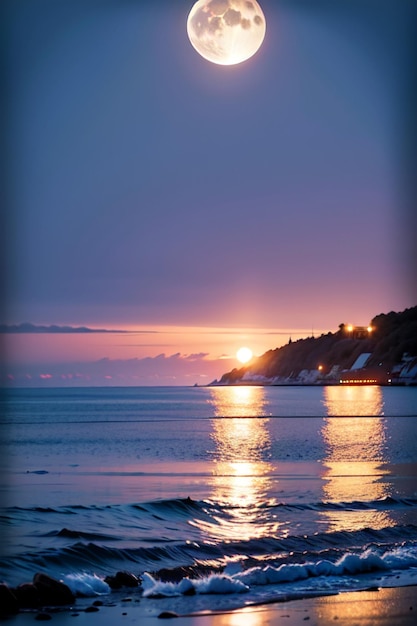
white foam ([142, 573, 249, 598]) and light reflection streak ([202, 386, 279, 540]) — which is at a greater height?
white foam ([142, 573, 249, 598])

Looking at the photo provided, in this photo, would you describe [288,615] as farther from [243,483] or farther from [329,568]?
[243,483]

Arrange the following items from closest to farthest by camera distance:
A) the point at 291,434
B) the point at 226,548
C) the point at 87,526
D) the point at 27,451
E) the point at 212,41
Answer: the point at 212,41, the point at 226,548, the point at 87,526, the point at 27,451, the point at 291,434

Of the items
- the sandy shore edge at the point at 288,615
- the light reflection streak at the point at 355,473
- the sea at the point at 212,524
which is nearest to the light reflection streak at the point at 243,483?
the sea at the point at 212,524

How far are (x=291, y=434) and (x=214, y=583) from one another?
796 inches

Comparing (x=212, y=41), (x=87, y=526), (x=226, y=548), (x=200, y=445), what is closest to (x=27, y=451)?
(x=200, y=445)

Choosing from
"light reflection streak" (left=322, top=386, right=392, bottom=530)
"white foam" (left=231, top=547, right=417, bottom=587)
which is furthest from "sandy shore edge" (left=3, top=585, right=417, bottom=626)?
"light reflection streak" (left=322, top=386, right=392, bottom=530)

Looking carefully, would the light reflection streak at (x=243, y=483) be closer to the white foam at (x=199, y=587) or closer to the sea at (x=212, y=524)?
the sea at (x=212, y=524)

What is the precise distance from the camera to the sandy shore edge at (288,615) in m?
3.76

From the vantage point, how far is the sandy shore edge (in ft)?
12.3

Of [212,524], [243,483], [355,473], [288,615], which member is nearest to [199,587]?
[288,615]

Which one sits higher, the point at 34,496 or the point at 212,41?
the point at 212,41

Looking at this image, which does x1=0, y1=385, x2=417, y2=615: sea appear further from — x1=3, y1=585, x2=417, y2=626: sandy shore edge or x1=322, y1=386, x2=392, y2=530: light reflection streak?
x1=3, y1=585, x2=417, y2=626: sandy shore edge

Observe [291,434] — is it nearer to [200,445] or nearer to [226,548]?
[200,445]

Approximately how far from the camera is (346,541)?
20.6 feet
